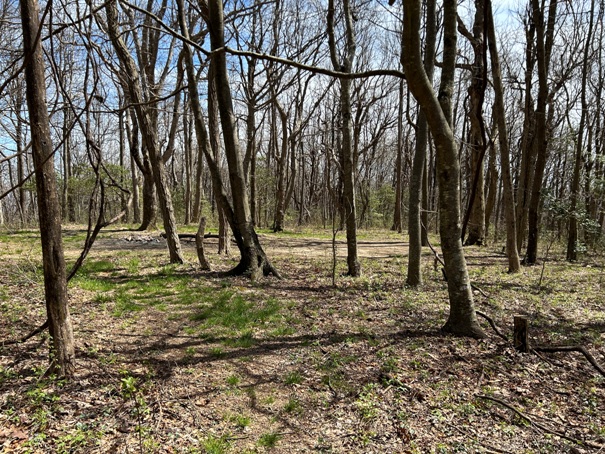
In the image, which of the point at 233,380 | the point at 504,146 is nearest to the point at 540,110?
the point at 504,146

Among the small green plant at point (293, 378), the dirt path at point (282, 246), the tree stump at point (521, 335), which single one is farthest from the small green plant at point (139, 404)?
the dirt path at point (282, 246)

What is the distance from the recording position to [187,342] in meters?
4.55

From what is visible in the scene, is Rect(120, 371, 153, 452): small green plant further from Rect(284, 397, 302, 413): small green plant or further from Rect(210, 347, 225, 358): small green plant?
Rect(284, 397, 302, 413): small green plant

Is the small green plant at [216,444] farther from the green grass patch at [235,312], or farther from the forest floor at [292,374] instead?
the green grass patch at [235,312]

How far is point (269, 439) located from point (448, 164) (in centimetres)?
348

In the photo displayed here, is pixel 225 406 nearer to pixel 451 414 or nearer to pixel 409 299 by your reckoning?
pixel 451 414

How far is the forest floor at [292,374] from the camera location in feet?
9.49

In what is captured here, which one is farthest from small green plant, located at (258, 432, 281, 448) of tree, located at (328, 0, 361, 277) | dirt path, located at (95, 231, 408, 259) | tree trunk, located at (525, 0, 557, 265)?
tree trunk, located at (525, 0, 557, 265)

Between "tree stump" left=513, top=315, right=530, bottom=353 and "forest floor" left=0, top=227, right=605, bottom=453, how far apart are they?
4.1 inches

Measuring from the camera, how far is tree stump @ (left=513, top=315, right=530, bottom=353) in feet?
14.1

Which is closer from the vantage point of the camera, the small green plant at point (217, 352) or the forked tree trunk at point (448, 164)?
the forked tree trunk at point (448, 164)

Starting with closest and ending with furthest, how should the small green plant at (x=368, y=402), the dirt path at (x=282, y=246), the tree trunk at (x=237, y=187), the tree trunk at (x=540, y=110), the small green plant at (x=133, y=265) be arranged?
the small green plant at (x=368, y=402), the tree trunk at (x=237, y=187), the small green plant at (x=133, y=265), the tree trunk at (x=540, y=110), the dirt path at (x=282, y=246)

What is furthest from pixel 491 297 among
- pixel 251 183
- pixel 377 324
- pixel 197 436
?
pixel 251 183

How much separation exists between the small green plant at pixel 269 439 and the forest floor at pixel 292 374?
0.04 meters
